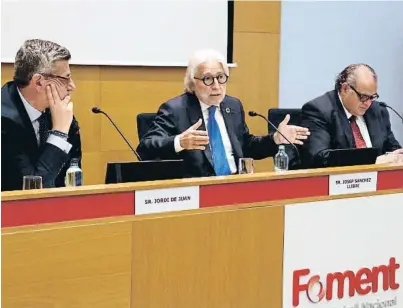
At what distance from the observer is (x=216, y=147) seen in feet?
9.89

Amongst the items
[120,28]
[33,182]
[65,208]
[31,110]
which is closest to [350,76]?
[120,28]

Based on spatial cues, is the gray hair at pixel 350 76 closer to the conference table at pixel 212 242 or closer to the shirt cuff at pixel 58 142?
the conference table at pixel 212 242

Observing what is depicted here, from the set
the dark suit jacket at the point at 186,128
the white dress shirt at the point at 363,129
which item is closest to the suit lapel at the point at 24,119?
the dark suit jacket at the point at 186,128

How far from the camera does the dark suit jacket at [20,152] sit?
92.0 inches

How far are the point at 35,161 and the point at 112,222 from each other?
688 millimetres

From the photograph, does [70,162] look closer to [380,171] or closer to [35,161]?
[35,161]

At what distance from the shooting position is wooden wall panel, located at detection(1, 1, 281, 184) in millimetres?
4012

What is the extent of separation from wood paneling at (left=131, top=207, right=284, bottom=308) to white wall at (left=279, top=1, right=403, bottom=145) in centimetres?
261

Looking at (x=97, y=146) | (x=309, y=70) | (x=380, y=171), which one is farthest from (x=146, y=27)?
(x=380, y=171)

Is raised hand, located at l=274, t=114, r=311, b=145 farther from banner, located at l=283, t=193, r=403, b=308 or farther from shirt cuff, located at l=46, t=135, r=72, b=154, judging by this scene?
shirt cuff, located at l=46, t=135, r=72, b=154

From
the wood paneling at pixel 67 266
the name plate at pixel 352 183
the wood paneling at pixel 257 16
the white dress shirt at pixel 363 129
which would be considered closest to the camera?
the wood paneling at pixel 67 266

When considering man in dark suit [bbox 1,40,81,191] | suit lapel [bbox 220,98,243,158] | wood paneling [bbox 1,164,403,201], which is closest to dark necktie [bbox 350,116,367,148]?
suit lapel [bbox 220,98,243,158]

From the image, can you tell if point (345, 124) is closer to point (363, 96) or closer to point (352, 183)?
point (363, 96)

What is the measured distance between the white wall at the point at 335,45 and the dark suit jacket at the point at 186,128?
1511mm
